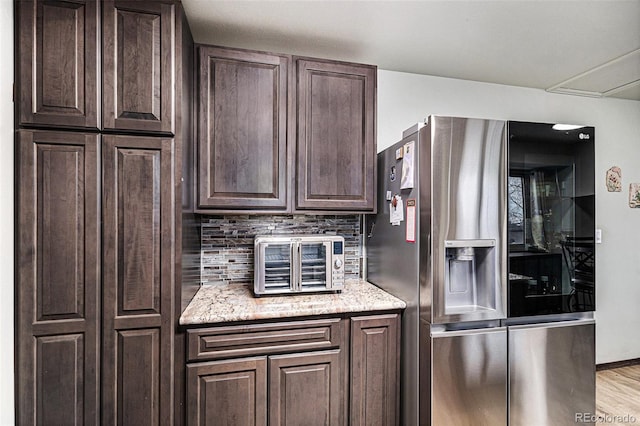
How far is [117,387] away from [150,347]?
22 cm

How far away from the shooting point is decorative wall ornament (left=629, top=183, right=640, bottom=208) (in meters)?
2.94

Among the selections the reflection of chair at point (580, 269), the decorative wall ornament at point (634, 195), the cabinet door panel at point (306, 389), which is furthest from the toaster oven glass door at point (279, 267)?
the decorative wall ornament at point (634, 195)

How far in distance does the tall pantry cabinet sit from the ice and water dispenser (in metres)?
1.37

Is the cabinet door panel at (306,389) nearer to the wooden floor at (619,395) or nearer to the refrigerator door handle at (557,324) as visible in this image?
the refrigerator door handle at (557,324)

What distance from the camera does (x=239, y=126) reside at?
1837mm

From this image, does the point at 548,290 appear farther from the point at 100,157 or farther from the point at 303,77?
the point at 100,157

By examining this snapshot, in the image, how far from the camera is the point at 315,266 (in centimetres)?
193

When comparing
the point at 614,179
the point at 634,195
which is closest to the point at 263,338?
the point at 614,179

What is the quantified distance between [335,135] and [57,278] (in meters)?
1.57

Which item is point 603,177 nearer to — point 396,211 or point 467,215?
point 467,215

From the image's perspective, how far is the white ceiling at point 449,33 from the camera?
167cm

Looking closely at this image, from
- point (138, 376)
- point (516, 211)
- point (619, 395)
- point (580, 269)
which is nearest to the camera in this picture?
point (138, 376)

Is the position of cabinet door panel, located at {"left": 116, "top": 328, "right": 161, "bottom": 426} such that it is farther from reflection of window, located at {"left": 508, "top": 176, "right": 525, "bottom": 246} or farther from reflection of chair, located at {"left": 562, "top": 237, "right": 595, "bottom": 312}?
reflection of chair, located at {"left": 562, "top": 237, "right": 595, "bottom": 312}

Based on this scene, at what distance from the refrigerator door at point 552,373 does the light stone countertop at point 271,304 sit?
2.22 ft
